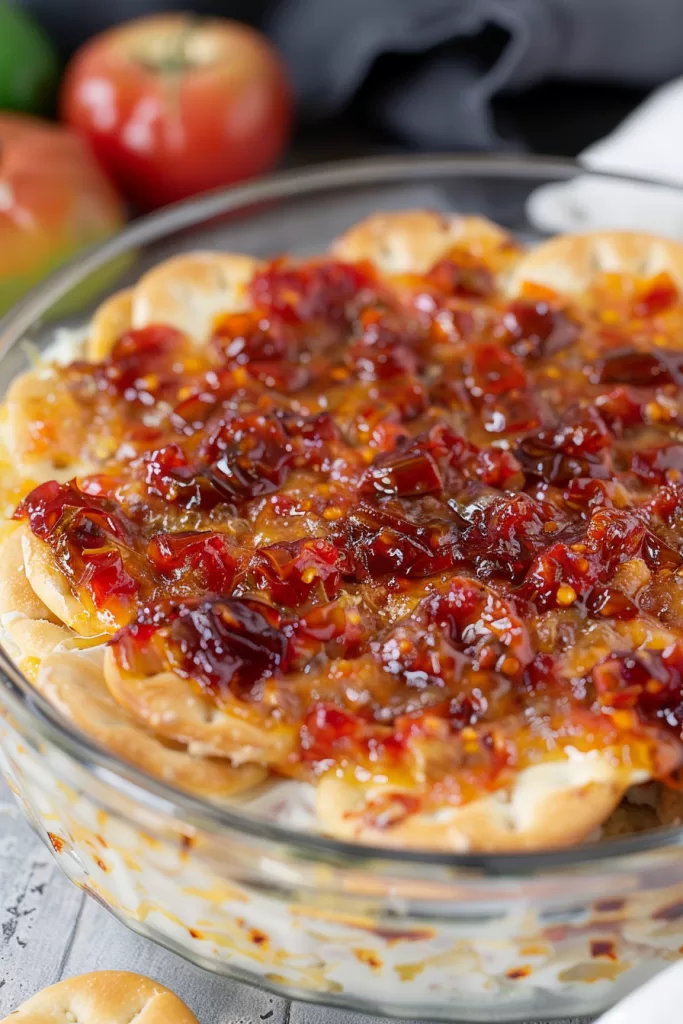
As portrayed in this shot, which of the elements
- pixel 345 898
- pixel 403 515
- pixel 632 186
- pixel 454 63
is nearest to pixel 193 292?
pixel 403 515

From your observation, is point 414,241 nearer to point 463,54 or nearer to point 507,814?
point 463,54

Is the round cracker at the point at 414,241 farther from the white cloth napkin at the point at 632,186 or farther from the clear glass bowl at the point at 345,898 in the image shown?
the clear glass bowl at the point at 345,898

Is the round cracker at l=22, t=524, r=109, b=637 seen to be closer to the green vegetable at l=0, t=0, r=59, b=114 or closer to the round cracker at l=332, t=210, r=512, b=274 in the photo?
the round cracker at l=332, t=210, r=512, b=274

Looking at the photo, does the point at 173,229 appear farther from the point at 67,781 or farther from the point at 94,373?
the point at 67,781

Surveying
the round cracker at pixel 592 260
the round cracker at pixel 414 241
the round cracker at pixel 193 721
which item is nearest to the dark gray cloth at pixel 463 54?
the round cracker at pixel 414 241

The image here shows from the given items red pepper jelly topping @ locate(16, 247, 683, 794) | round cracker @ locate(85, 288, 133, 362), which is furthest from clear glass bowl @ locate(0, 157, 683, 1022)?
round cracker @ locate(85, 288, 133, 362)

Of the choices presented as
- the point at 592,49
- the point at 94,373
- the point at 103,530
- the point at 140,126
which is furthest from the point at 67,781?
the point at 592,49
